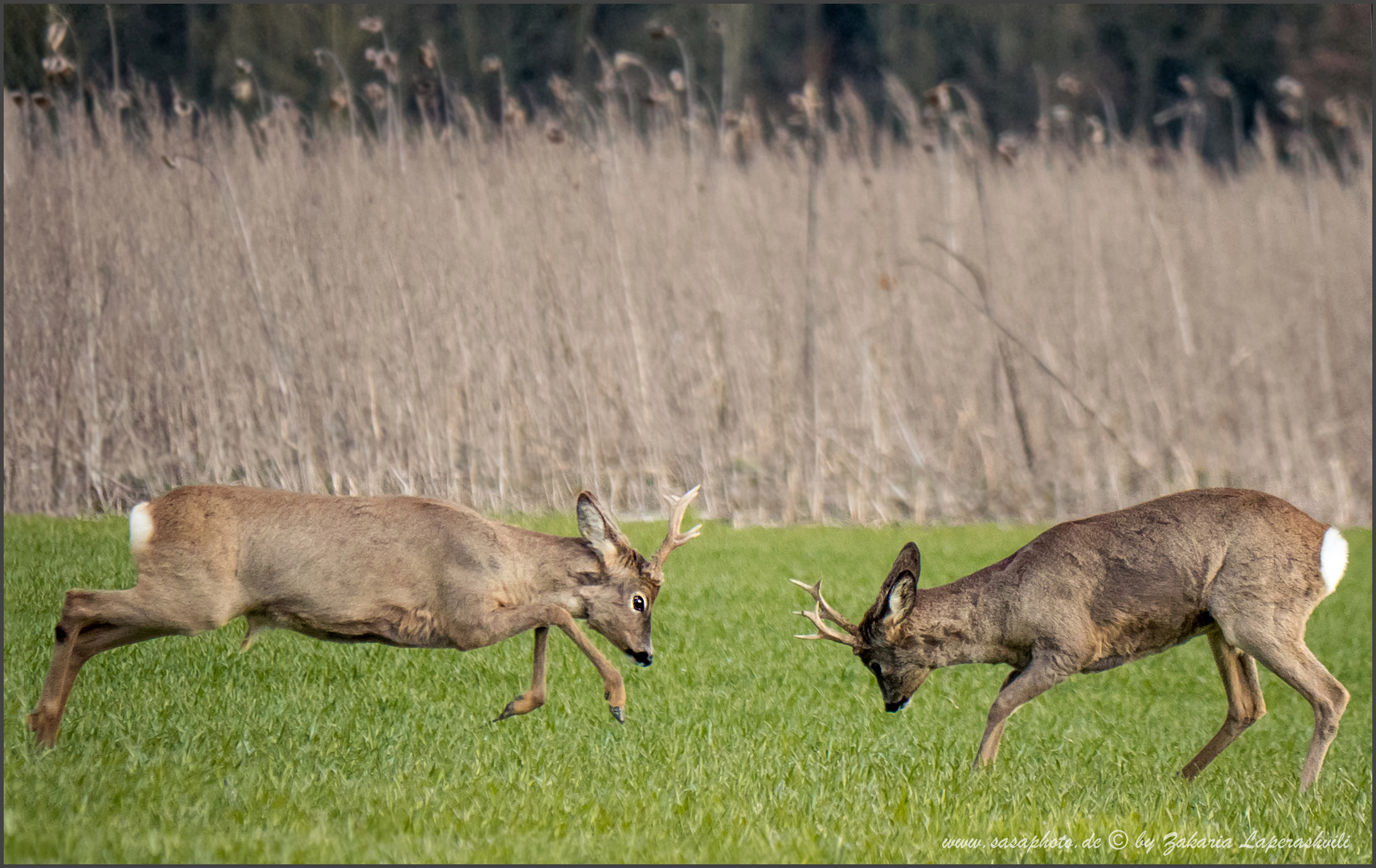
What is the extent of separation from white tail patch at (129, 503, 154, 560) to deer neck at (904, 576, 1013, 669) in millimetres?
2524

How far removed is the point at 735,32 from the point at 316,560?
14.7 meters

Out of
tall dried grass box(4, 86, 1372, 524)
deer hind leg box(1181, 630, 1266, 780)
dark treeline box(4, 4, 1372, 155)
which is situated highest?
dark treeline box(4, 4, 1372, 155)

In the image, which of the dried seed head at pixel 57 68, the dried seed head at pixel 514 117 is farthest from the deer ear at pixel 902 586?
the dried seed head at pixel 57 68

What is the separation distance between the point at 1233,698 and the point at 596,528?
2.69m

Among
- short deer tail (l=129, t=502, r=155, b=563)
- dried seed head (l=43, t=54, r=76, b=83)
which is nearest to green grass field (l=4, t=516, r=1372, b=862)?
short deer tail (l=129, t=502, r=155, b=563)

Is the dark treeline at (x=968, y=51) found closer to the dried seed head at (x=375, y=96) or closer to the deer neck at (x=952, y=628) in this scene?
the dried seed head at (x=375, y=96)

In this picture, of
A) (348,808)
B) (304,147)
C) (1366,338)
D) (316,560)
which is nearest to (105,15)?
(304,147)

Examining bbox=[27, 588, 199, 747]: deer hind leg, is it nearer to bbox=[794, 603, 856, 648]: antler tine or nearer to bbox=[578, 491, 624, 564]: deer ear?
bbox=[578, 491, 624, 564]: deer ear

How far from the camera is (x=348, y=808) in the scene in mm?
3758

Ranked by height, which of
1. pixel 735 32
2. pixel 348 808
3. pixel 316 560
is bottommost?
pixel 348 808

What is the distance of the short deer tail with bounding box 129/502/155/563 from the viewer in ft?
13.4

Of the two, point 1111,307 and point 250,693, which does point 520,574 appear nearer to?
point 250,693

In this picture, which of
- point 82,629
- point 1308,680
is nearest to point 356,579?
point 82,629

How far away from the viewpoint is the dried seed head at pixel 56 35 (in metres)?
6.89
